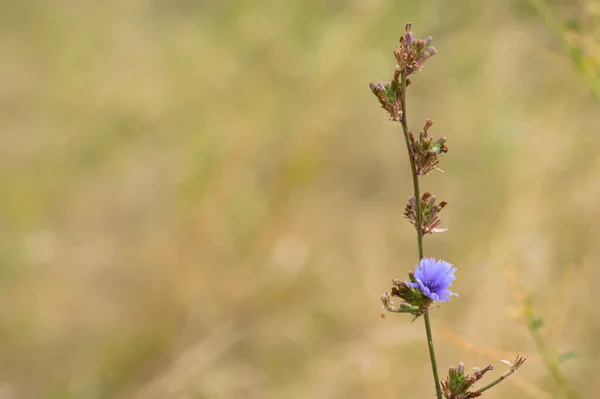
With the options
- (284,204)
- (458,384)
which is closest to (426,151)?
(458,384)

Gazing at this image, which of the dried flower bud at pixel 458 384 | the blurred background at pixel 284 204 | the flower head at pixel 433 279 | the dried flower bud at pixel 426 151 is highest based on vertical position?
the blurred background at pixel 284 204

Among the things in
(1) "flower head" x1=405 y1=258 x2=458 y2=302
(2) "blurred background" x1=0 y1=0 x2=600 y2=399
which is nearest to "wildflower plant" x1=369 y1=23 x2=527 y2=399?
(1) "flower head" x1=405 y1=258 x2=458 y2=302

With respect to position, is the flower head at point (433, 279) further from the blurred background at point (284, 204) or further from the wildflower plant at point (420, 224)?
the blurred background at point (284, 204)

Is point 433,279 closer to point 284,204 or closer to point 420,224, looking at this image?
point 420,224

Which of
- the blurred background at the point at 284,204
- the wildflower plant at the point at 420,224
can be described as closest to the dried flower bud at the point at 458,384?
the wildflower plant at the point at 420,224

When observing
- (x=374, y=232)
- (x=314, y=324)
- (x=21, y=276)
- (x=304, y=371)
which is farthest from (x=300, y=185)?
(x=21, y=276)
